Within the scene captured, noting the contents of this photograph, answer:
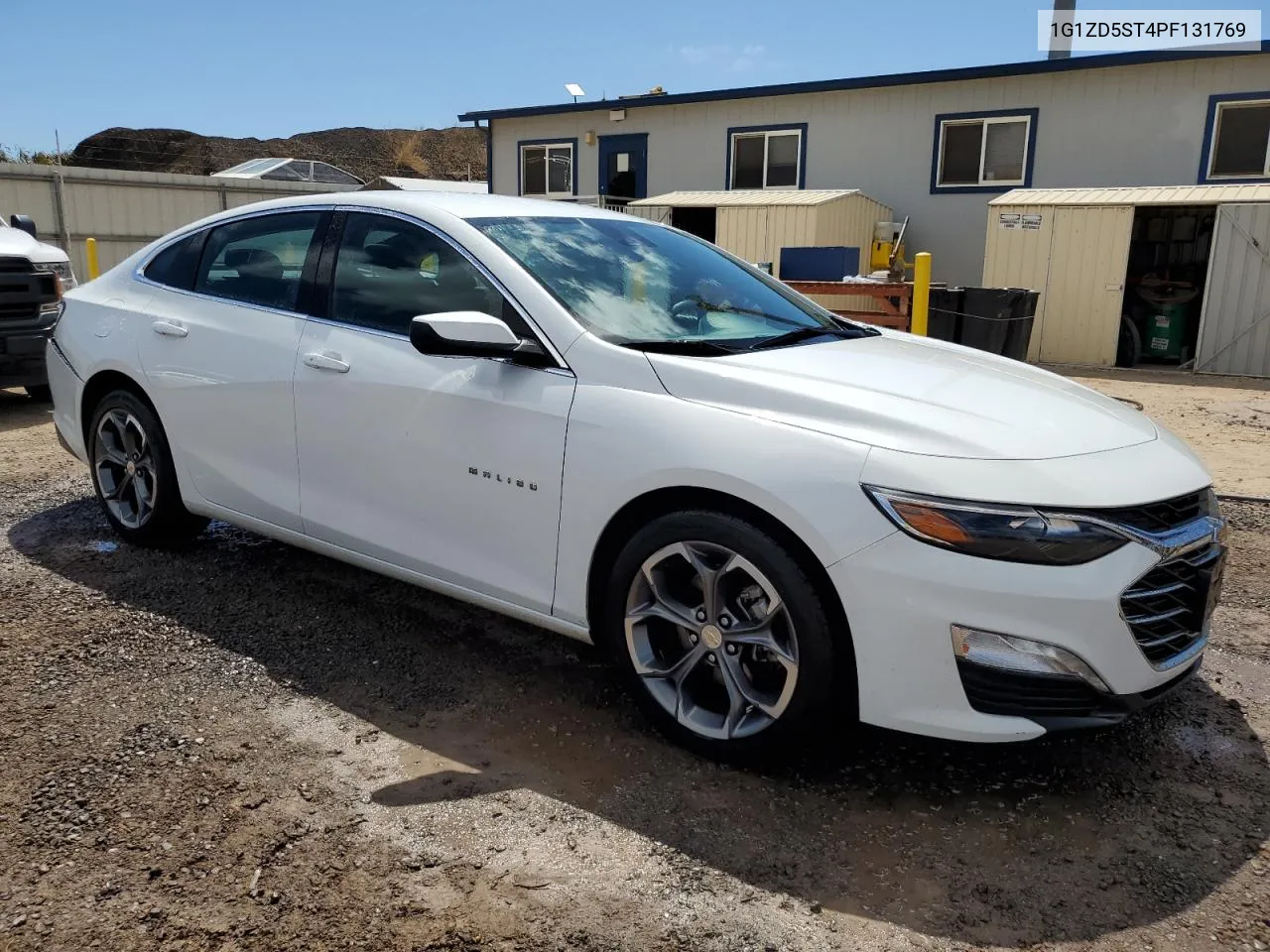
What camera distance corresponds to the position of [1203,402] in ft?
34.2

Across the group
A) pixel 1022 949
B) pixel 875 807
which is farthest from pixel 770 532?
pixel 1022 949

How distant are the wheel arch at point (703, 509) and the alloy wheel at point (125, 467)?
7.97 feet

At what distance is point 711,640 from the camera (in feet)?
9.55

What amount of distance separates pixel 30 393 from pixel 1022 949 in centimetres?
946

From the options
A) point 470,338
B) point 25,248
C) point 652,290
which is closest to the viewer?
point 470,338

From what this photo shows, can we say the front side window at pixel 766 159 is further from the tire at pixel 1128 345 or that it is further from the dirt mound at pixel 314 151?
the dirt mound at pixel 314 151

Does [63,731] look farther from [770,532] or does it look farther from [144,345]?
[770,532]

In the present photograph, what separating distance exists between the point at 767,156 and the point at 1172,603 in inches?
659

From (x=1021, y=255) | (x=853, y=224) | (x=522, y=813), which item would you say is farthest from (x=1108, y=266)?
(x=522, y=813)

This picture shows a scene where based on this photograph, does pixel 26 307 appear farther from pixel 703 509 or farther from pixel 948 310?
pixel 948 310

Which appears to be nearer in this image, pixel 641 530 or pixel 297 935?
pixel 297 935

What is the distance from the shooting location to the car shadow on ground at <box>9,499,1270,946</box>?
8.05ft

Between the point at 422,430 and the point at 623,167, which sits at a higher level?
the point at 623,167

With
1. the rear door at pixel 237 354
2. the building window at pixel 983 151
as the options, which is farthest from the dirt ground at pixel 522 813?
the building window at pixel 983 151
